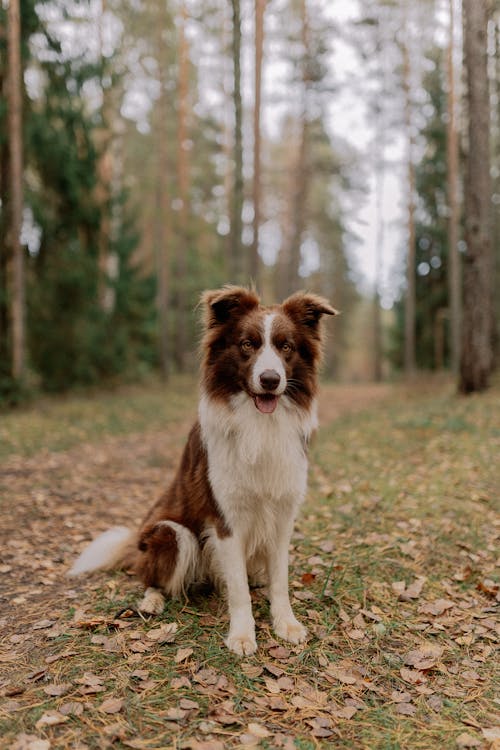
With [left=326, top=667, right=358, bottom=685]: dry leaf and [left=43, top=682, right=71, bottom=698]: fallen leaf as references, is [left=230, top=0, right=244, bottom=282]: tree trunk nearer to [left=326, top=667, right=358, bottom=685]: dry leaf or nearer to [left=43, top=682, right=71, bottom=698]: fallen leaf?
[left=326, top=667, right=358, bottom=685]: dry leaf

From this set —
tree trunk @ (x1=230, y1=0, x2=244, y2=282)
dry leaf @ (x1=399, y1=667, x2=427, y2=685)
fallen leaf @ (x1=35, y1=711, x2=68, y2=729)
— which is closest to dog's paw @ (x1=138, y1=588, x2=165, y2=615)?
fallen leaf @ (x1=35, y1=711, x2=68, y2=729)

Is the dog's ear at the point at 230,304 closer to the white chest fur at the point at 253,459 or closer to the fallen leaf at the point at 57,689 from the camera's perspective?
the white chest fur at the point at 253,459

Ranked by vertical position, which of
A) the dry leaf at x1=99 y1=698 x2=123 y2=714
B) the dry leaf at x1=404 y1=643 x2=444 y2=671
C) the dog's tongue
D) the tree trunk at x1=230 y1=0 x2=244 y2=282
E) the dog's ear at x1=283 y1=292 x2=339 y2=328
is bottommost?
the dry leaf at x1=404 y1=643 x2=444 y2=671

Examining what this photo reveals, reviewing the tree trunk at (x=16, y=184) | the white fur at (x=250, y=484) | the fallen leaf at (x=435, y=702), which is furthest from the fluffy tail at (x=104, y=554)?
the tree trunk at (x=16, y=184)

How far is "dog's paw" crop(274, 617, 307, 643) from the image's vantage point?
350 centimetres

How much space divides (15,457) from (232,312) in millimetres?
5622

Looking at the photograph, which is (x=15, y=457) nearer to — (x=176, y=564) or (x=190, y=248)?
(x=176, y=564)

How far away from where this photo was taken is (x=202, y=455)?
12.1ft

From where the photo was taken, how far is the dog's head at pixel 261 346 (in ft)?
10.8

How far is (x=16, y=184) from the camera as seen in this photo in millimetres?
11242

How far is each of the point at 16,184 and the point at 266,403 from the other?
9.99 meters

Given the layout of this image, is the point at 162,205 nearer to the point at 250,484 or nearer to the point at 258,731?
the point at 250,484

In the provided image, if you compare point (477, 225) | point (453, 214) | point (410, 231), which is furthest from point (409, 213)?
point (477, 225)

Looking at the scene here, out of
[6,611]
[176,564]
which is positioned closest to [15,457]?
[6,611]
